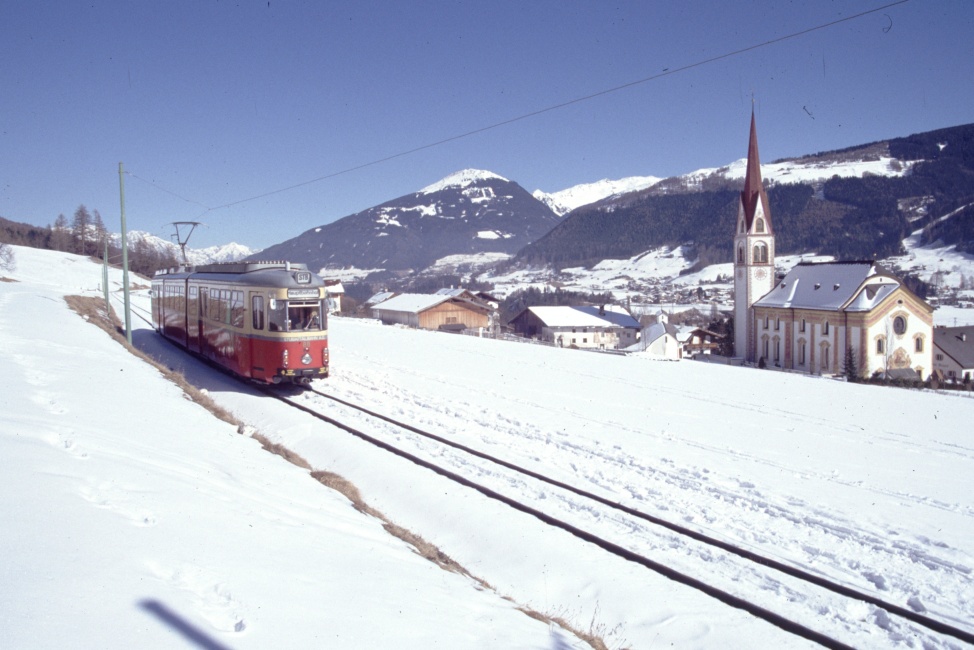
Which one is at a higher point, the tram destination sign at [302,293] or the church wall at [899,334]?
the tram destination sign at [302,293]

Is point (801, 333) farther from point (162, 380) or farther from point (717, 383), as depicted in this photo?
point (162, 380)

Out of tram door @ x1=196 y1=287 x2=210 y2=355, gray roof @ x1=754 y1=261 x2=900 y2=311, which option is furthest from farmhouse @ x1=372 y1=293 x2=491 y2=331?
tram door @ x1=196 y1=287 x2=210 y2=355

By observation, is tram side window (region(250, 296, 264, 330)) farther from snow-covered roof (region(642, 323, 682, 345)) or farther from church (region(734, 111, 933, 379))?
church (region(734, 111, 933, 379))

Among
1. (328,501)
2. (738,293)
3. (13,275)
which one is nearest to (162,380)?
(328,501)

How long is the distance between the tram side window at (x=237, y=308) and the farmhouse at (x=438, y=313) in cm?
4454

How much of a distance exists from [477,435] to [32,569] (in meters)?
11.3

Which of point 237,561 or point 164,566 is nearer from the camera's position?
point 164,566

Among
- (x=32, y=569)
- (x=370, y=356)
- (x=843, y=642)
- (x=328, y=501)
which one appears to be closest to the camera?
(x=32, y=569)

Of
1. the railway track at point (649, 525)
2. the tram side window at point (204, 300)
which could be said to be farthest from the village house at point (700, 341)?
the railway track at point (649, 525)

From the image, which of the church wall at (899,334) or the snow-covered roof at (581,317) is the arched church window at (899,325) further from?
the snow-covered roof at (581,317)

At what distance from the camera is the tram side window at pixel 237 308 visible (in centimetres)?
1898

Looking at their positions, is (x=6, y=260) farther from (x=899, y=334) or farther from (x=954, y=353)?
(x=954, y=353)

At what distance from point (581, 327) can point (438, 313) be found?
19.3 meters

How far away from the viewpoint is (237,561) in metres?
5.43
